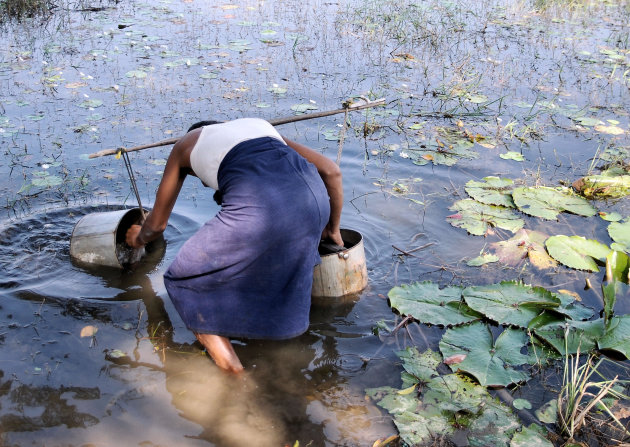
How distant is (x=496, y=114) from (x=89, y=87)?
12.0ft

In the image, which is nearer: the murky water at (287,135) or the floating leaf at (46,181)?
the murky water at (287,135)

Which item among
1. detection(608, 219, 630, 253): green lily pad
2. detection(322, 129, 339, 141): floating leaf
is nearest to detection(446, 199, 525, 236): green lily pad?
detection(608, 219, 630, 253): green lily pad

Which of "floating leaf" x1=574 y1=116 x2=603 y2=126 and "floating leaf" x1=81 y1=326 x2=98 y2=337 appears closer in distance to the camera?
"floating leaf" x1=81 y1=326 x2=98 y2=337

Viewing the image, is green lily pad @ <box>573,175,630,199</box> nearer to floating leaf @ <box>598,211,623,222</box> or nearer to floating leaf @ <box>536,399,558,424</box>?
floating leaf @ <box>598,211,623,222</box>

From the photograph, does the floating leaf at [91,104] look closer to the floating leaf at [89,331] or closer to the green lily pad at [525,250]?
the floating leaf at [89,331]

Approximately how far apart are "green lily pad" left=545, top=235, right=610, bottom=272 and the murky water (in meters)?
0.06

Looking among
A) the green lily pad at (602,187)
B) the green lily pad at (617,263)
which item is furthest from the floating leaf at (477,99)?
the green lily pad at (617,263)

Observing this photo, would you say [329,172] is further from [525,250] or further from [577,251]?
[577,251]

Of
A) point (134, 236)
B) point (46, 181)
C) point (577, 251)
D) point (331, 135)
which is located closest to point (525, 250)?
point (577, 251)

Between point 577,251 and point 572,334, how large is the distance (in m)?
0.83

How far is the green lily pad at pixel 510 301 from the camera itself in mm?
2643

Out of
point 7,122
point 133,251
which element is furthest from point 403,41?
point 133,251

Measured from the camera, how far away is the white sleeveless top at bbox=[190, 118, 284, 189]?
2.35m

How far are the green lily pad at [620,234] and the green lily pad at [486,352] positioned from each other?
1.16m
